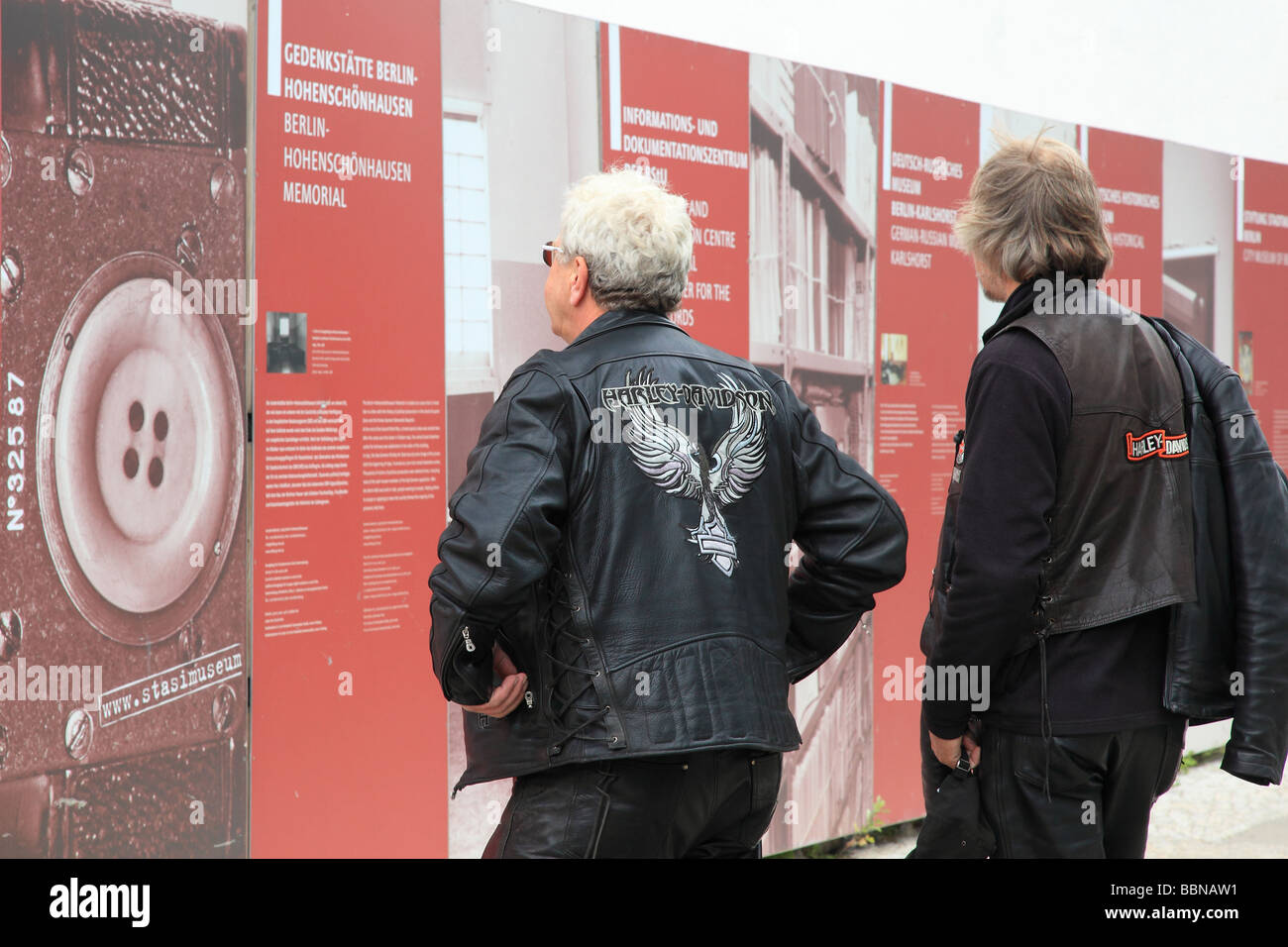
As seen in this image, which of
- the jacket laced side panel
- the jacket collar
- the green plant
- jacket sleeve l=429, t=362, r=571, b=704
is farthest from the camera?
the green plant

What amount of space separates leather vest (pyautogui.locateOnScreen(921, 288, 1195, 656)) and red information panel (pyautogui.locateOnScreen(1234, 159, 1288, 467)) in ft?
15.9

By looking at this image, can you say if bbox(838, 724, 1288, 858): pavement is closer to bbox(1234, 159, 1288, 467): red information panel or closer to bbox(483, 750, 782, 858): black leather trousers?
bbox(1234, 159, 1288, 467): red information panel

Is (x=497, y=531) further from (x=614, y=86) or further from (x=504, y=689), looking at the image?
(x=614, y=86)

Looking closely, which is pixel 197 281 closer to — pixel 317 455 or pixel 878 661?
pixel 317 455

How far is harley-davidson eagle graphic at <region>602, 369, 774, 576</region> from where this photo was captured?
203 centimetres

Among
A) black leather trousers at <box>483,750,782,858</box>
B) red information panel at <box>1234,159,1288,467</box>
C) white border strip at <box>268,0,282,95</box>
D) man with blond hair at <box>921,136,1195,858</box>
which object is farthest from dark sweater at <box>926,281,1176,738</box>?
red information panel at <box>1234,159,1288,467</box>

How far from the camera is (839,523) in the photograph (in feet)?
7.36

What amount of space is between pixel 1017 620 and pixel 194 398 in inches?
A: 78.6

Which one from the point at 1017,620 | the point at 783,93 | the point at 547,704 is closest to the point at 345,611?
the point at 547,704

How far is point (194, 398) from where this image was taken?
2.96 metres

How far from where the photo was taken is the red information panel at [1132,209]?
5762 millimetres

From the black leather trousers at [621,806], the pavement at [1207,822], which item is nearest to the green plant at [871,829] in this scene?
the pavement at [1207,822]

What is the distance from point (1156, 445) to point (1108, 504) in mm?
153

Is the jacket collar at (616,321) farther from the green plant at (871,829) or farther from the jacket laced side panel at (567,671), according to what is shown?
the green plant at (871,829)
